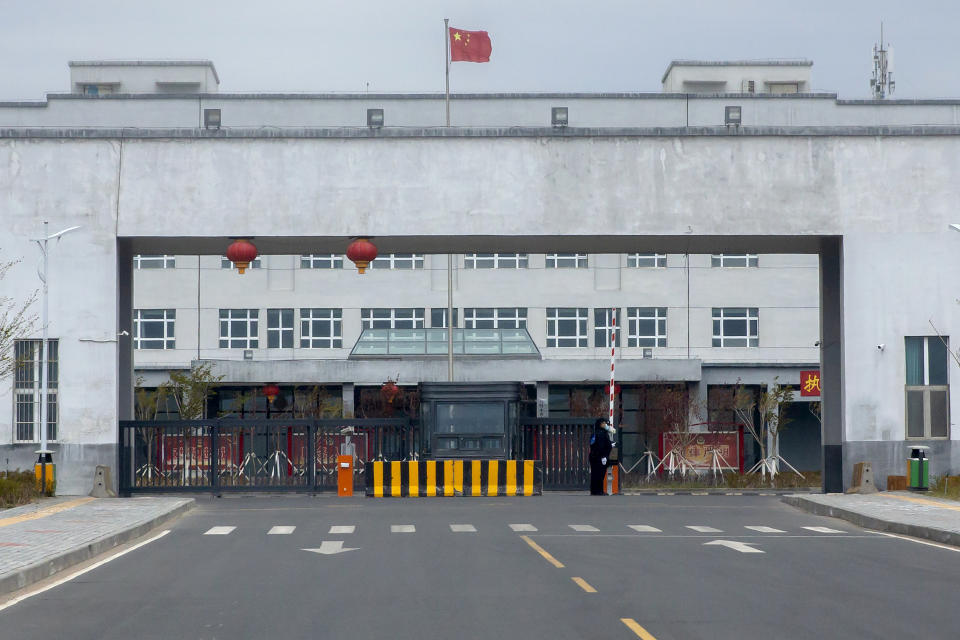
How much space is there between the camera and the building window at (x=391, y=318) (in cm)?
6194

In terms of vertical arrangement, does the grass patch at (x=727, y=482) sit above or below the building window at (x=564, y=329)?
below

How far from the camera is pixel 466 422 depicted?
102 feet

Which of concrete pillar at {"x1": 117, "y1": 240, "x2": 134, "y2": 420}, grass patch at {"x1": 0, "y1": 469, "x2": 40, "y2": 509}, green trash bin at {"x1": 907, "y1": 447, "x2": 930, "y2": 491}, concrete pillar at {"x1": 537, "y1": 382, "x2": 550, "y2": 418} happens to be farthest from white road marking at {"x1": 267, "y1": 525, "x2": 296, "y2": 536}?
concrete pillar at {"x1": 537, "y1": 382, "x2": 550, "y2": 418}

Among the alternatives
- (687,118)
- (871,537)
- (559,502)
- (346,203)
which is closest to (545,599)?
(871,537)

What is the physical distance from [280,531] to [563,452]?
13786 mm

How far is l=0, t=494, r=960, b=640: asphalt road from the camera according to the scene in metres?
10.3

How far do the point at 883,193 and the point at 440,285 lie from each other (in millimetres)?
34434

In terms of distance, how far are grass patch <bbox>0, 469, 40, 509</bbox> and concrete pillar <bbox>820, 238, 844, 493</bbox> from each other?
1704 centimetres

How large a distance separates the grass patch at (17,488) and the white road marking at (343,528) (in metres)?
7.27

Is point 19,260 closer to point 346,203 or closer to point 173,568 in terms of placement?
point 346,203

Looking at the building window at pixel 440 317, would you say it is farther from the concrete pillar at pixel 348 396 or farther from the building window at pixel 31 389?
the building window at pixel 31 389

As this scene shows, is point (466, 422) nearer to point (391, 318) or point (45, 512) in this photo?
point (45, 512)

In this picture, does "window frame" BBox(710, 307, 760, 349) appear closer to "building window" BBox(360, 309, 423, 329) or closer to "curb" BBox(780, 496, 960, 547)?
"building window" BBox(360, 309, 423, 329)

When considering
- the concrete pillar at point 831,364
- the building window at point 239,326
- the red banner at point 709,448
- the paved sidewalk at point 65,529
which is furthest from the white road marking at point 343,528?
the building window at point 239,326
